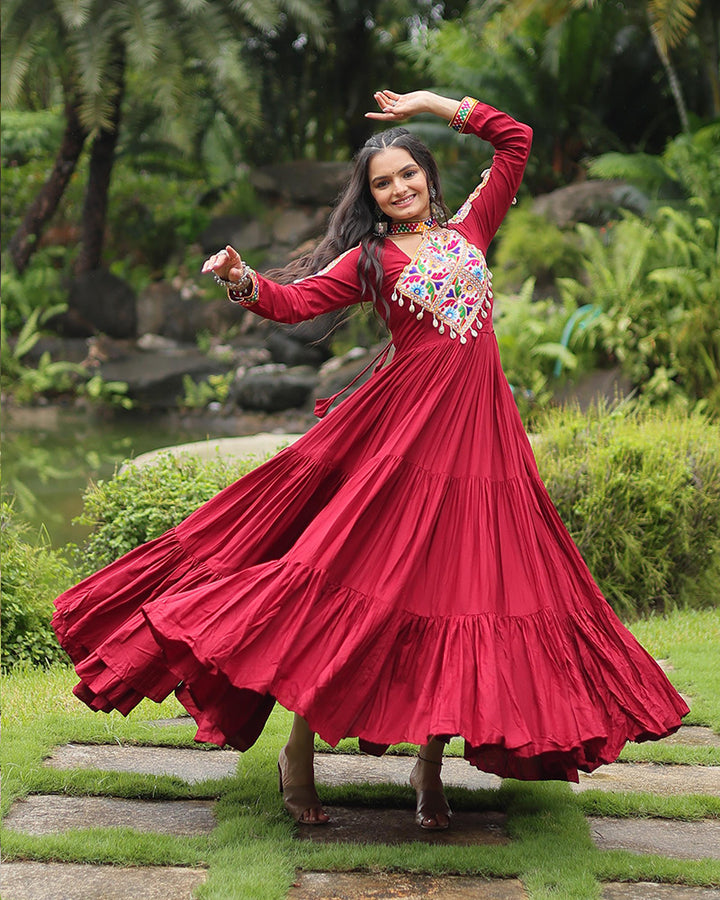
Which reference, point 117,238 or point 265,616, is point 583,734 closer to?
point 265,616

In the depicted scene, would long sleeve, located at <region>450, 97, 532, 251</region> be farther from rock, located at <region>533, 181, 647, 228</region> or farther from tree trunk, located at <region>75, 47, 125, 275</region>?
tree trunk, located at <region>75, 47, 125, 275</region>

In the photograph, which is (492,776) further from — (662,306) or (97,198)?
(97,198)

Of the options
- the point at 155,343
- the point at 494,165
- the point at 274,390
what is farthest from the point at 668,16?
the point at 155,343

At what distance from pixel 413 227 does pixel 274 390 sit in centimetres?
1050

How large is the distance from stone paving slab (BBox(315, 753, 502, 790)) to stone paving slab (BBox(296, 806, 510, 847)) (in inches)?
8.2

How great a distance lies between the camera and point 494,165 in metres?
3.39

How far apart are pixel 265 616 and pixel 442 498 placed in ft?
1.93

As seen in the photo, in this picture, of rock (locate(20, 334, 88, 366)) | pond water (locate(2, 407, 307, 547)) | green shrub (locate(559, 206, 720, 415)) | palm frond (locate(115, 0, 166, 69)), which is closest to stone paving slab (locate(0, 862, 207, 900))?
pond water (locate(2, 407, 307, 547))

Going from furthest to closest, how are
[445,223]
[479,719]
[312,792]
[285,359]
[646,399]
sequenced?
[285,359]
[646,399]
[445,223]
[312,792]
[479,719]

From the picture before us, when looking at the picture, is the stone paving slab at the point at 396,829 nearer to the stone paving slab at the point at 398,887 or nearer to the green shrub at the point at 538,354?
the stone paving slab at the point at 398,887

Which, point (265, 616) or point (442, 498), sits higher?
point (442, 498)

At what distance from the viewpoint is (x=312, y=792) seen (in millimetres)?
2967

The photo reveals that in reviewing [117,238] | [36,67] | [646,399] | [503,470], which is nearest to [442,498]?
[503,470]

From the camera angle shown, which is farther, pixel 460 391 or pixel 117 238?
pixel 117 238
